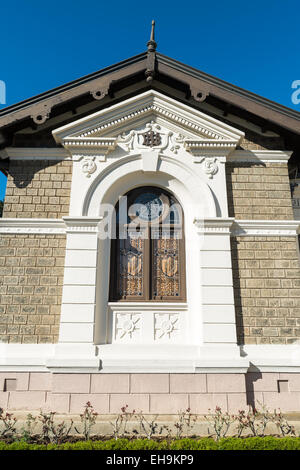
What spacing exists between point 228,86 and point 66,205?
14.6ft

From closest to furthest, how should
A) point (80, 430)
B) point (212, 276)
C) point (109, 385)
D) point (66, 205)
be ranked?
point (80, 430) → point (109, 385) → point (212, 276) → point (66, 205)

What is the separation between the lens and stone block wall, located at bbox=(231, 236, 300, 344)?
6.93 metres

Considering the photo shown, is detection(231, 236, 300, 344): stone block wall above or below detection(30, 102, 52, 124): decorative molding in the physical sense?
below

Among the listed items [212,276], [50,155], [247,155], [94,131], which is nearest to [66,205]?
[50,155]

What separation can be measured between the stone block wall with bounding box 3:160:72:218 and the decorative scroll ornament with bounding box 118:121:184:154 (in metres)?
1.38

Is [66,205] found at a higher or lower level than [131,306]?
higher

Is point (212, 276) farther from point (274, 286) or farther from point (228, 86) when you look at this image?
point (228, 86)

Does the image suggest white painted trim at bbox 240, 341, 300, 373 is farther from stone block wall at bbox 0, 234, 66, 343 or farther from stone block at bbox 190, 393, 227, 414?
stone block wall at bbox 0, 234, 66, 343

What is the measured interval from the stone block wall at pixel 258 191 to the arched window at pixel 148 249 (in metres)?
1.27

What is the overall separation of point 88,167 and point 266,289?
4469 millimetres

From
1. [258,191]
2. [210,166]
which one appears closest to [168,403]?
[258,191]

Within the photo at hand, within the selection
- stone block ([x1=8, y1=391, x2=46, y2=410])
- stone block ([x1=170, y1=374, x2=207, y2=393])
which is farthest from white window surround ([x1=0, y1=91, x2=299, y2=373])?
stone block ([x1=8, y1=391, x2=46, y2=410])

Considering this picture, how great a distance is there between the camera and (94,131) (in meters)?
7.86

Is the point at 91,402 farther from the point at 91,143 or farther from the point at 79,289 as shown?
the point at 91,143
